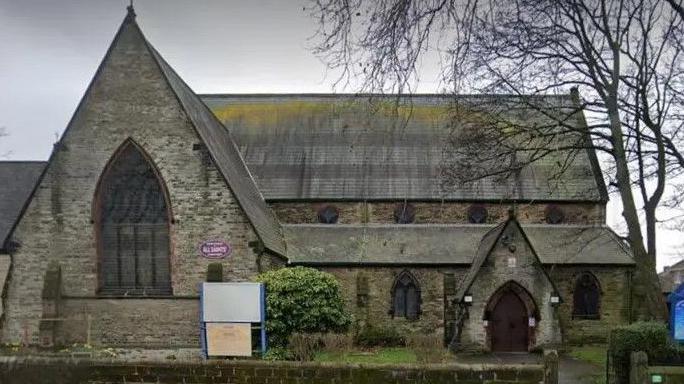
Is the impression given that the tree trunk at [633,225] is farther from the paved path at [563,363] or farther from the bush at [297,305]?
the bush at [297,305]

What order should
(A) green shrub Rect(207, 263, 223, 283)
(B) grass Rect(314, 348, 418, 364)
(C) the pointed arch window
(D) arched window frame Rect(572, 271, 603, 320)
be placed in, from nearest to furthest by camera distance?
(B) grass Rect(314, 348, 418, 364) < (A) green shrub Rect(207, 263, 223, 283) < (C) the pointed arch window < (D) arched window frame Rect(572, 271, 603, 320)

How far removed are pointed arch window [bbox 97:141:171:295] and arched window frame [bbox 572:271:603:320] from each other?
15.4m

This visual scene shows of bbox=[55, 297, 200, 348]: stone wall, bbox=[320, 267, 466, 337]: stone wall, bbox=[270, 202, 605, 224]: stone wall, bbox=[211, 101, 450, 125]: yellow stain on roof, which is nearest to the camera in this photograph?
bbox=[55, 297, 200, 348]: stone wall

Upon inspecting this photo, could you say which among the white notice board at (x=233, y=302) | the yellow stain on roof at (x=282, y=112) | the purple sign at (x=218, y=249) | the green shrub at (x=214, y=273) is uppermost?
the yellow stain on roof at (x=282, y=112)

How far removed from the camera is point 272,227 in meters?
21.8

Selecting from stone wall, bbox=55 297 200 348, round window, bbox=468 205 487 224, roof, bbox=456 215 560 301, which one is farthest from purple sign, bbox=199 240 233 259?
round window, bbox=468 205 487 224

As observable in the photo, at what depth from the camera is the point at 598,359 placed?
1806 cm

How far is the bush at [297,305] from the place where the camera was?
1623 centimetres

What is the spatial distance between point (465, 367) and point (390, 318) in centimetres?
1458

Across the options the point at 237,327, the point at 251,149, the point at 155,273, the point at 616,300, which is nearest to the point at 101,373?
the point at 237,327

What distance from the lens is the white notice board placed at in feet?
48.8

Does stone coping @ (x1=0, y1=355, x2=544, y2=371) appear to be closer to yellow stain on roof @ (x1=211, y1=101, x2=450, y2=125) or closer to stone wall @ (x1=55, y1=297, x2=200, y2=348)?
stone wall @ (x1=55, y1=297, x2=200, y2=348)

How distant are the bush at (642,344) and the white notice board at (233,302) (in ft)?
28.6

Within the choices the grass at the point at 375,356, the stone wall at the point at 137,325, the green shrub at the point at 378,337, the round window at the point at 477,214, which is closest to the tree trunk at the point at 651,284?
the grass at the point at 375,356
